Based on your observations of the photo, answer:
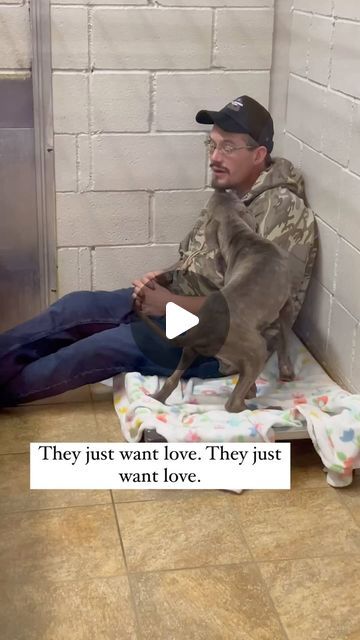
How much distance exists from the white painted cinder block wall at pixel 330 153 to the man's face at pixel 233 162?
22 centimetres

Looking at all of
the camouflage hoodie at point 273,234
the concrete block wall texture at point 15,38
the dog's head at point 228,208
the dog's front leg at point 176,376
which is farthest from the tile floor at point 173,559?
the concrete block wall texture at point 15,38

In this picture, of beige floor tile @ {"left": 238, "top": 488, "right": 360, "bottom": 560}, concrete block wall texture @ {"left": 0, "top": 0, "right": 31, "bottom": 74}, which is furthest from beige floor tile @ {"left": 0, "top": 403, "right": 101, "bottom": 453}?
concrete block wall texture @ {"left": 0, "top": 0, "right": 31, "bottom": 74}

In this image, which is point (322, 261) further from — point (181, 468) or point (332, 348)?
point (181, 468)

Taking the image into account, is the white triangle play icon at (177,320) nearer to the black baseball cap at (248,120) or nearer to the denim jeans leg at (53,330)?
the denim jeans leg at (53,330)

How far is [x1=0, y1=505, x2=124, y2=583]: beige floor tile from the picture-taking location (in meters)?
1.35

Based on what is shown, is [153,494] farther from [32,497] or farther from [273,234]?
[273,234]

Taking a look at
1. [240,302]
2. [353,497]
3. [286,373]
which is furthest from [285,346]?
[353,497]

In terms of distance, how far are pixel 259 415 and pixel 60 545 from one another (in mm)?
456

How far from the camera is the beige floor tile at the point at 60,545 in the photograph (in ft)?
4.44

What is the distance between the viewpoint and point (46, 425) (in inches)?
66.2

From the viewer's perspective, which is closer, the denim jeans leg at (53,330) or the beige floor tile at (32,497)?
the beige floor tile at (32,497)

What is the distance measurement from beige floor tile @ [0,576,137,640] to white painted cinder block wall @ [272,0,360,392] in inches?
27.9

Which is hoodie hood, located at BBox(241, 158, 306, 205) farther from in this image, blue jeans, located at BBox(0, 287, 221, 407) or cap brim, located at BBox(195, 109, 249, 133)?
blue jeans, located at BBox(0, 287, 221, 407)

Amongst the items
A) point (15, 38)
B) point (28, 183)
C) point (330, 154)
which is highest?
point (15, 38)
